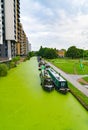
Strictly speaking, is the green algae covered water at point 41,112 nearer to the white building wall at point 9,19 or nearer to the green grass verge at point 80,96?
the green grass verge at point 80,96

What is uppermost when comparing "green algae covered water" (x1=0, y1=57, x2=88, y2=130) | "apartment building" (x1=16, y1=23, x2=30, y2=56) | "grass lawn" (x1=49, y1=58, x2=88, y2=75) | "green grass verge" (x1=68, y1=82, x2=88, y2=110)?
"apartment building" (x1=16, y1=23, x2=30, y2=56)

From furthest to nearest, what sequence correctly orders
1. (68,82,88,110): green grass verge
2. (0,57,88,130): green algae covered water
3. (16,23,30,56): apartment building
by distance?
1. (16,23,30,56): apartment building
2. (68,82,88,110): green grass verge
3. (0,57,88,130): green algae covered water

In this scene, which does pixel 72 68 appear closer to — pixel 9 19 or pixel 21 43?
pixel 9 19

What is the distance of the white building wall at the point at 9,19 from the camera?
255ft

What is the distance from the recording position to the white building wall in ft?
255

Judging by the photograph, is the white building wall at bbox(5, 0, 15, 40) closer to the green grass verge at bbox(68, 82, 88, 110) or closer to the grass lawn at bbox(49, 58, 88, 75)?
the grass lawn at bbox(49, 58, 88, 75)

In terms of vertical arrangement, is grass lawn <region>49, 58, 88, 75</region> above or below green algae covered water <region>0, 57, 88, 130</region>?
above

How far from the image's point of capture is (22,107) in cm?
2023

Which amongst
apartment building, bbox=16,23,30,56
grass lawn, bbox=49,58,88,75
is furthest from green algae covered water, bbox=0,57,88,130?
apartment building, bbox=16,23,30,56

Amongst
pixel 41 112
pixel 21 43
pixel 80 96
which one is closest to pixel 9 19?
pixel 21 43

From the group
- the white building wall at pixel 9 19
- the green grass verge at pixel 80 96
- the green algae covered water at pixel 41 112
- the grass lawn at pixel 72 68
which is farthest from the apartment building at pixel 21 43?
the green algae covered water at pixel 41 112

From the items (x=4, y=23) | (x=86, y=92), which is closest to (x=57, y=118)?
(x=86, y=92)

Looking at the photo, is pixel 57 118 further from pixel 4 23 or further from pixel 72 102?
pixel 4 23

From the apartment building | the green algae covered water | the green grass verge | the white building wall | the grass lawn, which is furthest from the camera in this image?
the apartment building
